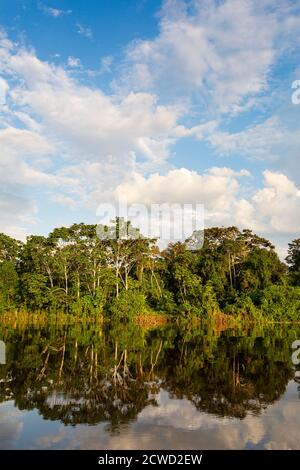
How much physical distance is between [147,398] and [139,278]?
2712 cm

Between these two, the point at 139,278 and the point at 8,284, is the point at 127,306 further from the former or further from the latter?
the point at 8,284

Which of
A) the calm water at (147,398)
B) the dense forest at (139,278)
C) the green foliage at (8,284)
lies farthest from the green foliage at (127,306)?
the calm water at (147,398)

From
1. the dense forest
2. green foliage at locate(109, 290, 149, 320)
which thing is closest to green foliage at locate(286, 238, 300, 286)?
the dense forest

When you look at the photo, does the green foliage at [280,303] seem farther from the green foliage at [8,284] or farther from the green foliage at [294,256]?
the green foliage at [8,284]

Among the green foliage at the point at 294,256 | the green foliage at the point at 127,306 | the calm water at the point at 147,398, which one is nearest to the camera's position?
the calm water at the point at 147,398

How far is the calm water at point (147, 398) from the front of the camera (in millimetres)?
6859

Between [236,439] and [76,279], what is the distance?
89.7 feet

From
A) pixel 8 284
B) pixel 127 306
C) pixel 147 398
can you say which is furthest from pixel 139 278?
pixel 147 398

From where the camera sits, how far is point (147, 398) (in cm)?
942

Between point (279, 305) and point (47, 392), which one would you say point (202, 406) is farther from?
point (279, 305)

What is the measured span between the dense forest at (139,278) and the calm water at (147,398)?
14354 millimetres

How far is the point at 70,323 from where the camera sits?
29.6 meters

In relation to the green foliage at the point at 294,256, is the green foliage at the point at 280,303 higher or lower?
lower

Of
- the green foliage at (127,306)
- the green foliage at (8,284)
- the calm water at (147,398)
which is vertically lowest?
the calm water at (147,398)
